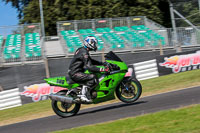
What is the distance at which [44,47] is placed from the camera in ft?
60.0

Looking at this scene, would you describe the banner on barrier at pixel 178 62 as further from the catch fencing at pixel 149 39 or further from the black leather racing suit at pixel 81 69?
the black leather racing suit at pixel 81 69

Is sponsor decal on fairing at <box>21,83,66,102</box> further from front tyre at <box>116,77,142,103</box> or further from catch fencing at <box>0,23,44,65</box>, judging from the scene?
front tyre at <box>116,77,142,103</box>

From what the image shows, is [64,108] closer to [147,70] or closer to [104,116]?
[104,116]

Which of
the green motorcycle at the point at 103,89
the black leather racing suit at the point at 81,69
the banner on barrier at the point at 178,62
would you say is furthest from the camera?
the banner on barrier at the point at 178,62

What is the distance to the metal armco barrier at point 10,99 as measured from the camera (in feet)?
45.1

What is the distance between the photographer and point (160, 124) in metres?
5.52

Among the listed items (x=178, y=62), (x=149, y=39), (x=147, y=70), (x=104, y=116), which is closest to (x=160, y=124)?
(x=104, y=116)

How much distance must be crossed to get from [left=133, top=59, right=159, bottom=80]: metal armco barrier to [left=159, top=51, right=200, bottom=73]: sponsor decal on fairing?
0.41 meters

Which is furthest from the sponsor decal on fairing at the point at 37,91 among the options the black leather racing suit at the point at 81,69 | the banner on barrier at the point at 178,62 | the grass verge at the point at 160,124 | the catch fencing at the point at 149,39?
the grass verge at the point at 160,124

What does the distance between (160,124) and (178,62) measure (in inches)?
435

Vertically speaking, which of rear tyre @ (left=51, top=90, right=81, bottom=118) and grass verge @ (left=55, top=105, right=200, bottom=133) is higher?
grass verge @ (left=55, top=105, right=200, bottom=133)

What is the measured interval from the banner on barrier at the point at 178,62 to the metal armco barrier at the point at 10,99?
7076 mm

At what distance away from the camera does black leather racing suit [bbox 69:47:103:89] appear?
776 centimetres

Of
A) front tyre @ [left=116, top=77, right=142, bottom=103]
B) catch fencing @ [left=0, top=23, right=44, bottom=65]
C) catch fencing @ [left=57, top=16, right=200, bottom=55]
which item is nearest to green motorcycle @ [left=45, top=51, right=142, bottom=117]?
front tyre @ [left=116, top=77, right=142, bottom=103]
